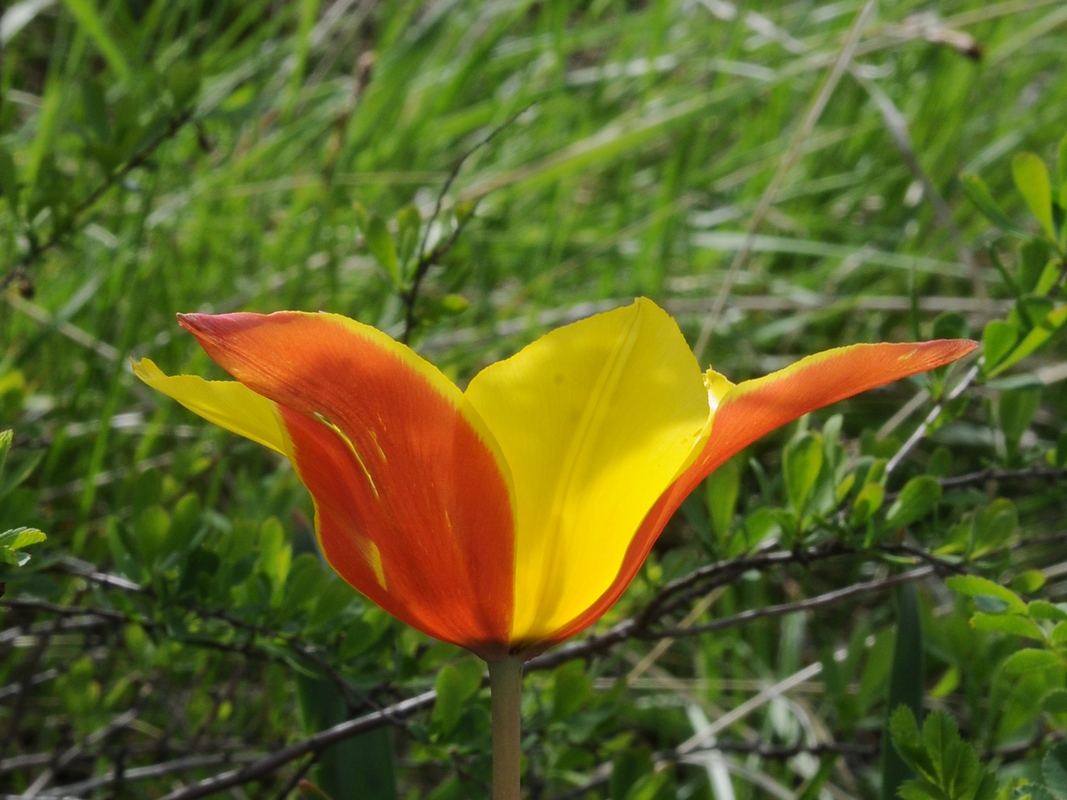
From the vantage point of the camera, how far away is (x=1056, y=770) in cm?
54

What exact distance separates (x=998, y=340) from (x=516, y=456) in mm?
403

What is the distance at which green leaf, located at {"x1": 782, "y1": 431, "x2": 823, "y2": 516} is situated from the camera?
707 mm

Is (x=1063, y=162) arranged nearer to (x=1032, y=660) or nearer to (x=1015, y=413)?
(x=1015, y=413)

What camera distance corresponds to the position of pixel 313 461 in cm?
48

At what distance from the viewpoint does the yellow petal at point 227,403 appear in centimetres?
46

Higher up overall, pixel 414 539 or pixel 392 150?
pixel 392 150

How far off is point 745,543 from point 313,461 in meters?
0.37

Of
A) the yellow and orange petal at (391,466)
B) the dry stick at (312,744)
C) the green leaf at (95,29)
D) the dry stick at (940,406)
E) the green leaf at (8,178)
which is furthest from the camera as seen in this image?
the green leaf at (95,29)

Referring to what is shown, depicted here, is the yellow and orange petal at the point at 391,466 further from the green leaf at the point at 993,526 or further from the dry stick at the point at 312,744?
the green leaf at the point at 993,526

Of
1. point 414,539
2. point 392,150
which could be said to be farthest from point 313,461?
point 392,150

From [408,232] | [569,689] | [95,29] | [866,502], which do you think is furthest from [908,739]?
[95,29]

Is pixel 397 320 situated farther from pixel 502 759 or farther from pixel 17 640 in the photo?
pixel 502 759

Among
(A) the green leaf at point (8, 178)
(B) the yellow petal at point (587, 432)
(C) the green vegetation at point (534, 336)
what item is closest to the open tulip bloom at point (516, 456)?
(B) the yellow petal at point (587, 432)

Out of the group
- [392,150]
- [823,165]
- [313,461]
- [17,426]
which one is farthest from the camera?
[823,165]
